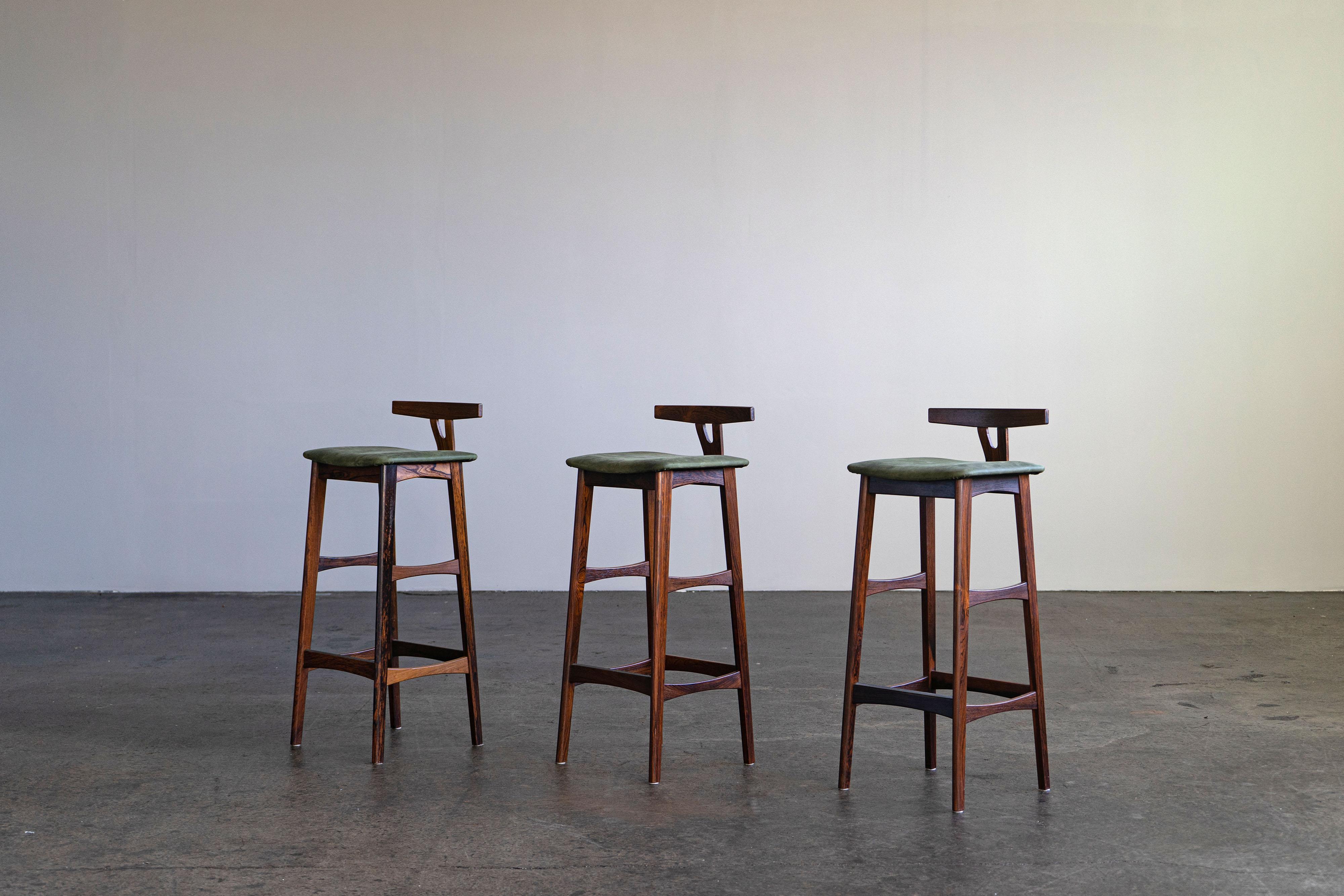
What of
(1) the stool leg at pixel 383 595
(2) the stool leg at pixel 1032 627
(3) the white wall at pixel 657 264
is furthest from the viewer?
(3) the white wall at pixel 657 264

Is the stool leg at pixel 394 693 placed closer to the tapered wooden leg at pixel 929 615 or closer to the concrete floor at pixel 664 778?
the concrete floor at pixel 664 778

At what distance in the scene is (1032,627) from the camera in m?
2.64

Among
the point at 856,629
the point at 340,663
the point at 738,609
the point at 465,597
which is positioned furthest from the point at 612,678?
the point at 340,663

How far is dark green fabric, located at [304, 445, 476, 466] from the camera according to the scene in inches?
111

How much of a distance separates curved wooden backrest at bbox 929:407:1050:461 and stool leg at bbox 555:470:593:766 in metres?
0.91

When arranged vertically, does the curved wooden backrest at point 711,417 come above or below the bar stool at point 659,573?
above

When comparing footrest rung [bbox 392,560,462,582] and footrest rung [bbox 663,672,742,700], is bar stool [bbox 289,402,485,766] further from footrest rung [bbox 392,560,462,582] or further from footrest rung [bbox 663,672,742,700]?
footrest rung [bbox 663,672,742,700]

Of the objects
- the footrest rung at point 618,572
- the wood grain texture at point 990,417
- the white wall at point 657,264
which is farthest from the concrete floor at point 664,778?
the white wall at point 657,264

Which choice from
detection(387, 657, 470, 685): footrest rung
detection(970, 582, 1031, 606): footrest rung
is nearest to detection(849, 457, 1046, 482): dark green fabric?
detection(970, 582, 1031, 606): footrest rung

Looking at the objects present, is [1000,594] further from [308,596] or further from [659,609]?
[308,596]

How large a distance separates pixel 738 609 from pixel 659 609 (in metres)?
0.26

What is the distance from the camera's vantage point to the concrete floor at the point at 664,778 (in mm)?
2174

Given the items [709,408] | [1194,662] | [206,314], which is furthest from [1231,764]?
[206,314]

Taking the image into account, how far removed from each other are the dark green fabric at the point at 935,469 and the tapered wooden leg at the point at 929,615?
0.66 ft
